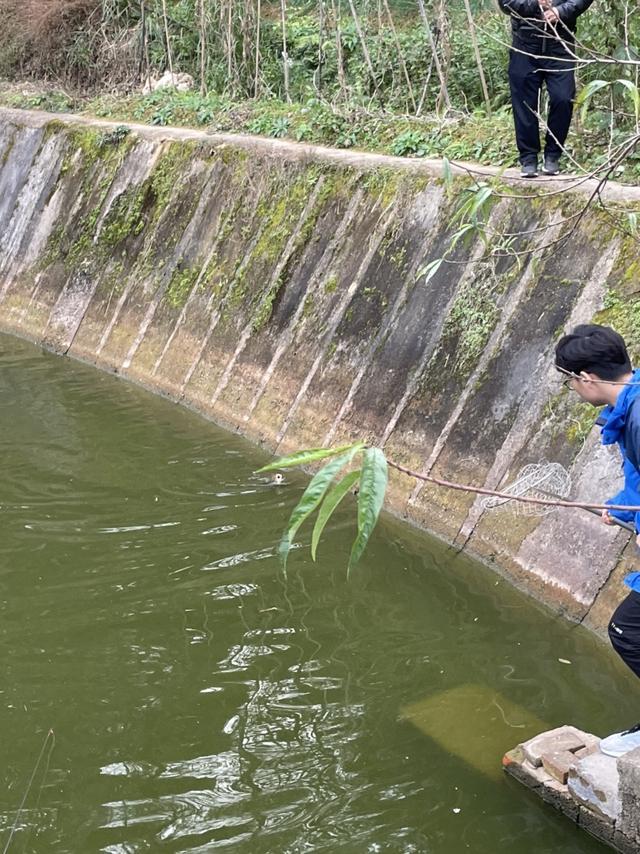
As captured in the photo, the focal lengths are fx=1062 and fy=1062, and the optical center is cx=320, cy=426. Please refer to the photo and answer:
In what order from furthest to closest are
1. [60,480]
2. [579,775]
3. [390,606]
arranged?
[60,480] < [390,606] < [579,775]

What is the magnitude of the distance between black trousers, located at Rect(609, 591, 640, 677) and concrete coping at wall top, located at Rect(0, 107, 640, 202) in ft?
7.31

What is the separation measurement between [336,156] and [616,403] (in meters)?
6.15

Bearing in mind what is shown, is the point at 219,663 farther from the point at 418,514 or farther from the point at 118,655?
the point at 418,514

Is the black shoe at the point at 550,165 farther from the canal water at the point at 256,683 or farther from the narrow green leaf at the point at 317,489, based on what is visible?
the narrow green leaf at the point at 317,489

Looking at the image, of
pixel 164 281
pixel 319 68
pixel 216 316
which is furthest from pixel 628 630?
pixel 319 68

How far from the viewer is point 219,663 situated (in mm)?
5121

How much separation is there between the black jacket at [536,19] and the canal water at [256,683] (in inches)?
139

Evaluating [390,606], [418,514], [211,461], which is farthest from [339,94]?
[390,606]

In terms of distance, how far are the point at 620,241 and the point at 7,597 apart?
4068 millimetres

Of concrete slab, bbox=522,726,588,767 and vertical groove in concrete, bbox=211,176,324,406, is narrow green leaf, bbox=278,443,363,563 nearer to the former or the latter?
concrete slab, bbox=522,726,588,767

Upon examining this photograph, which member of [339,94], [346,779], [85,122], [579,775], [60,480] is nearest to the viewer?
[579,775]

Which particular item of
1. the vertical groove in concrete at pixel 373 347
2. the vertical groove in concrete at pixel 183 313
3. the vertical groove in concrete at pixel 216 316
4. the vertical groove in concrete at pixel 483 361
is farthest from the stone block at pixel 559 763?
the vertical groove in concrete at pixel 183 313

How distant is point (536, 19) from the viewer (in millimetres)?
7160

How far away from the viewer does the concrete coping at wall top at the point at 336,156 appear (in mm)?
6848
